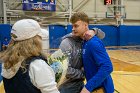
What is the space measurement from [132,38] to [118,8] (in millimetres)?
1990

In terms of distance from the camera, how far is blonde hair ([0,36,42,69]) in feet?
4.57

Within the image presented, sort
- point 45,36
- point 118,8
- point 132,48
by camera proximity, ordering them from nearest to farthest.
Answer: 1. point 45,36
2. point 132,48
3. point 118,8

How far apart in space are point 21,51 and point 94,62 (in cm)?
79

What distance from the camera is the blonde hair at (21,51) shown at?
139 cm

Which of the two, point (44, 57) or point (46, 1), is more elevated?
point (46, 1)

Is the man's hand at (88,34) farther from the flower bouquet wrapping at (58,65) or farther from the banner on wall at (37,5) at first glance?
the banner on wall at (37,5)

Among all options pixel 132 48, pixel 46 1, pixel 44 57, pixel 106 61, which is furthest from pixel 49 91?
pixel 132 48

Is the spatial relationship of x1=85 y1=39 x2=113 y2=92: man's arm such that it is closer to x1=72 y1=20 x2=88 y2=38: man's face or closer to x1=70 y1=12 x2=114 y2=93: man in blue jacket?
x1=70 y1=12 x2=114 y2=93: man in blue jacket

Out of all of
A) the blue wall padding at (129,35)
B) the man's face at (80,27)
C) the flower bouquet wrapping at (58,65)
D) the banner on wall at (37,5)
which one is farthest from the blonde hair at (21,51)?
the blue wall padding at (129,35)

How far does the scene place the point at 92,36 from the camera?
6.75 feet

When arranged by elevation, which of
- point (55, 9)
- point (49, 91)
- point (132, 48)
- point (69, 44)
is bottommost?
point (132, 48)

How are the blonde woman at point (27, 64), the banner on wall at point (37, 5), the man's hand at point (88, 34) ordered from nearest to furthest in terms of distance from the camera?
1. the blonde woman at point (27, 64)
2. the man's hand at point (88, 34)
3. the banner on wall at point (37, 5)

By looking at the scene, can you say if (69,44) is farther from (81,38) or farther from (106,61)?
(106,61)

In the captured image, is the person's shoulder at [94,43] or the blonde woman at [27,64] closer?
the blonde woman at [27,64]
